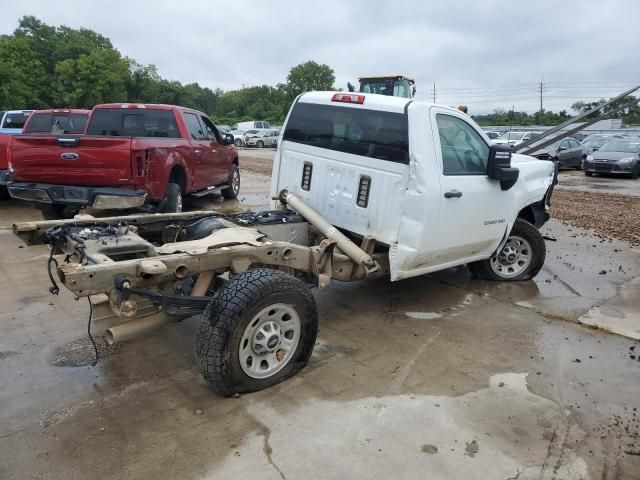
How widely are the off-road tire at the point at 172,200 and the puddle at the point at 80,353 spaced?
397cm

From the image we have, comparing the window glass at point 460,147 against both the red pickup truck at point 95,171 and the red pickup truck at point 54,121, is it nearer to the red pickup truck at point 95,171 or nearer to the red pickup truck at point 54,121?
the red pickup truck at point 95,171

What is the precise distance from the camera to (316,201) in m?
5.30

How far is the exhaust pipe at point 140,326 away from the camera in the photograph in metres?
3.33

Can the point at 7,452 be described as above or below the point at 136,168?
below

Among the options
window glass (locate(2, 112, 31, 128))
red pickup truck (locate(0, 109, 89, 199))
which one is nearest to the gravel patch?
red pickup truck (locate(0, 109, 89, 199))

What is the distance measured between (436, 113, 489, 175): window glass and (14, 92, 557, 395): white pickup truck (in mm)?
16

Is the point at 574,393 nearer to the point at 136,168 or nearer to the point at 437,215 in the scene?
the point at 437,215

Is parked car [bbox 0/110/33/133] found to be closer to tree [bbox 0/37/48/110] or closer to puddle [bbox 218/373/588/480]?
puddle [bbox 218/373/588/480]

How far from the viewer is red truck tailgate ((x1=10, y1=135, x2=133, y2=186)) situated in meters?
7.37

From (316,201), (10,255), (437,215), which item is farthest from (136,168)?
(437,215)

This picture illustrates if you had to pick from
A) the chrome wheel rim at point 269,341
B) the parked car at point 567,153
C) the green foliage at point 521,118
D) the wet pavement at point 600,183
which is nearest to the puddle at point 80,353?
the chrome wheel rim at point 269,341

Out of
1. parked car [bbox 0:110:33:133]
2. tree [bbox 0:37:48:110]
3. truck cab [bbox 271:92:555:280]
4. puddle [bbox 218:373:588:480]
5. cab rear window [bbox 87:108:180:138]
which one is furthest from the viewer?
tree [bbox 0:37:48:110]

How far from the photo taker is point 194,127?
1002 cm

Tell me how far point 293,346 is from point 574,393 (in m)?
2.07
